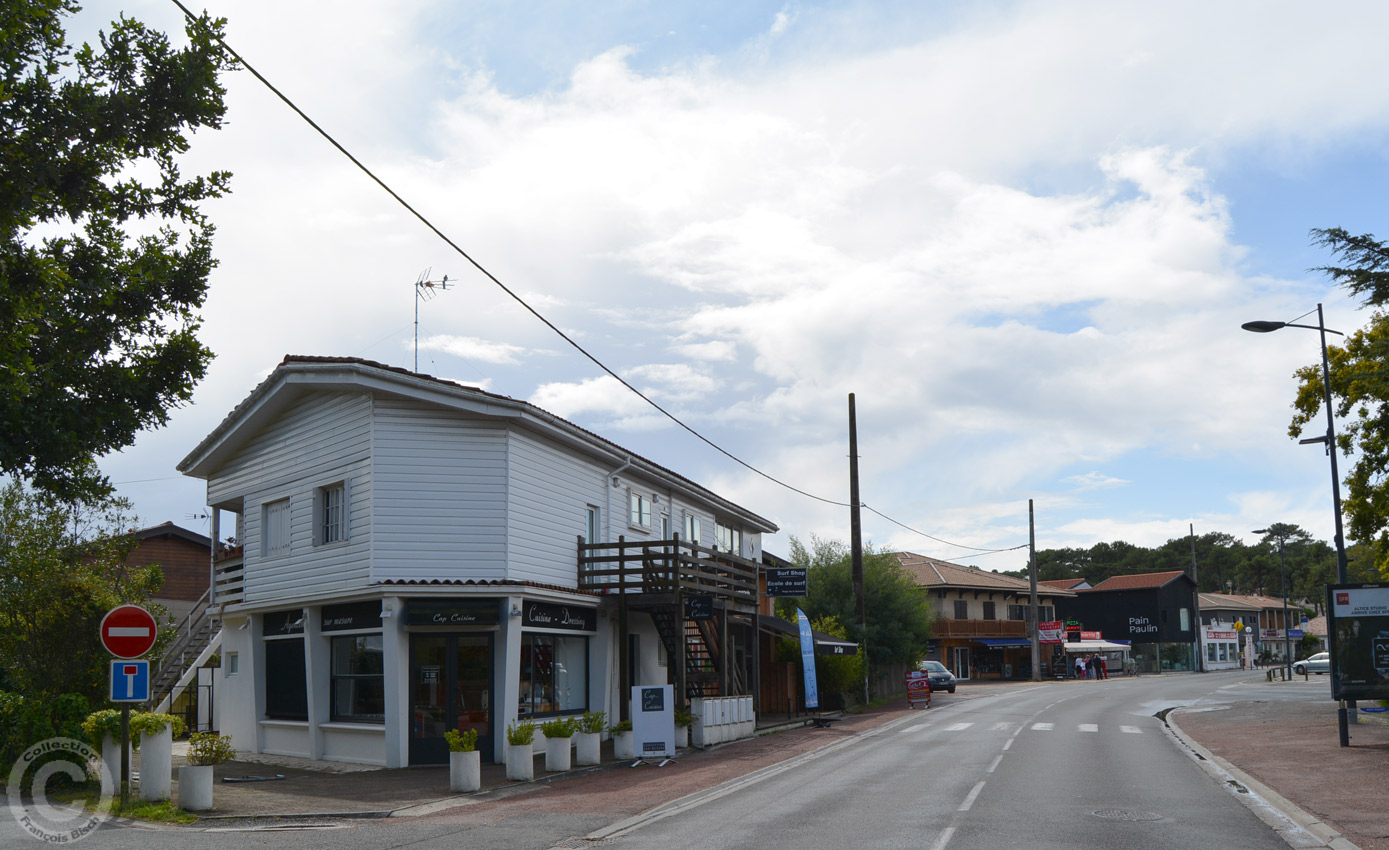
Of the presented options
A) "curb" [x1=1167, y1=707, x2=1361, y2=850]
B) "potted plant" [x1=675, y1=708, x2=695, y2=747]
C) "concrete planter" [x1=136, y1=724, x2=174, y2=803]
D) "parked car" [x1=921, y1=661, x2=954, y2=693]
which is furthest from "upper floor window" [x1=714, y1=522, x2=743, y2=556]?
"concrete planter" [x1=136, y1=724, x2=174, y2=803]

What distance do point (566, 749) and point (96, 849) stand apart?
8.63 meters

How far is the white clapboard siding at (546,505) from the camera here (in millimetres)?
21219

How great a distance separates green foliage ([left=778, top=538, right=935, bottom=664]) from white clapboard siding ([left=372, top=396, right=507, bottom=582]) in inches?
894

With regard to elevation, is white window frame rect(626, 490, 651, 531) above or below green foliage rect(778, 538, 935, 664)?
above

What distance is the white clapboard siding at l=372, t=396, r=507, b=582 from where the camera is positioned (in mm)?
20391

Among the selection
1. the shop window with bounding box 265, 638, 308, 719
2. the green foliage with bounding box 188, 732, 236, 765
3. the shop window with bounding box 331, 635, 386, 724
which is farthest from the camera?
the shop window with bounding box 265, 638, 308, 719

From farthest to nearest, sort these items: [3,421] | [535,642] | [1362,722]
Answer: [1362,722]
[535,642]
[3,421]

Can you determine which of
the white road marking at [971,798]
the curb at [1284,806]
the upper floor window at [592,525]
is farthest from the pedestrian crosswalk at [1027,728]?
the white road marking at [971,798]

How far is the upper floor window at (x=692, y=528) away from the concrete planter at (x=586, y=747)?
36.6 feet

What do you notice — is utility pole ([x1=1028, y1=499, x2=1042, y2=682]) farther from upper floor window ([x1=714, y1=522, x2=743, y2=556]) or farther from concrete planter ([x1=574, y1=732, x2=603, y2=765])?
concrete planter ([x1=574, y1=732, x2=603, y2=765])

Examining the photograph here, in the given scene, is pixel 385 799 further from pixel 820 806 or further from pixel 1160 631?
pixel 1160 631

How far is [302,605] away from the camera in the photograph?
22047mm

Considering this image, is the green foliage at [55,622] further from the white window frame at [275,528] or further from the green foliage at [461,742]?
the green foliage at [461,742]

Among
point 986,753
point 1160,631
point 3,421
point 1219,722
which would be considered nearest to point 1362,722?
point 1219,722
